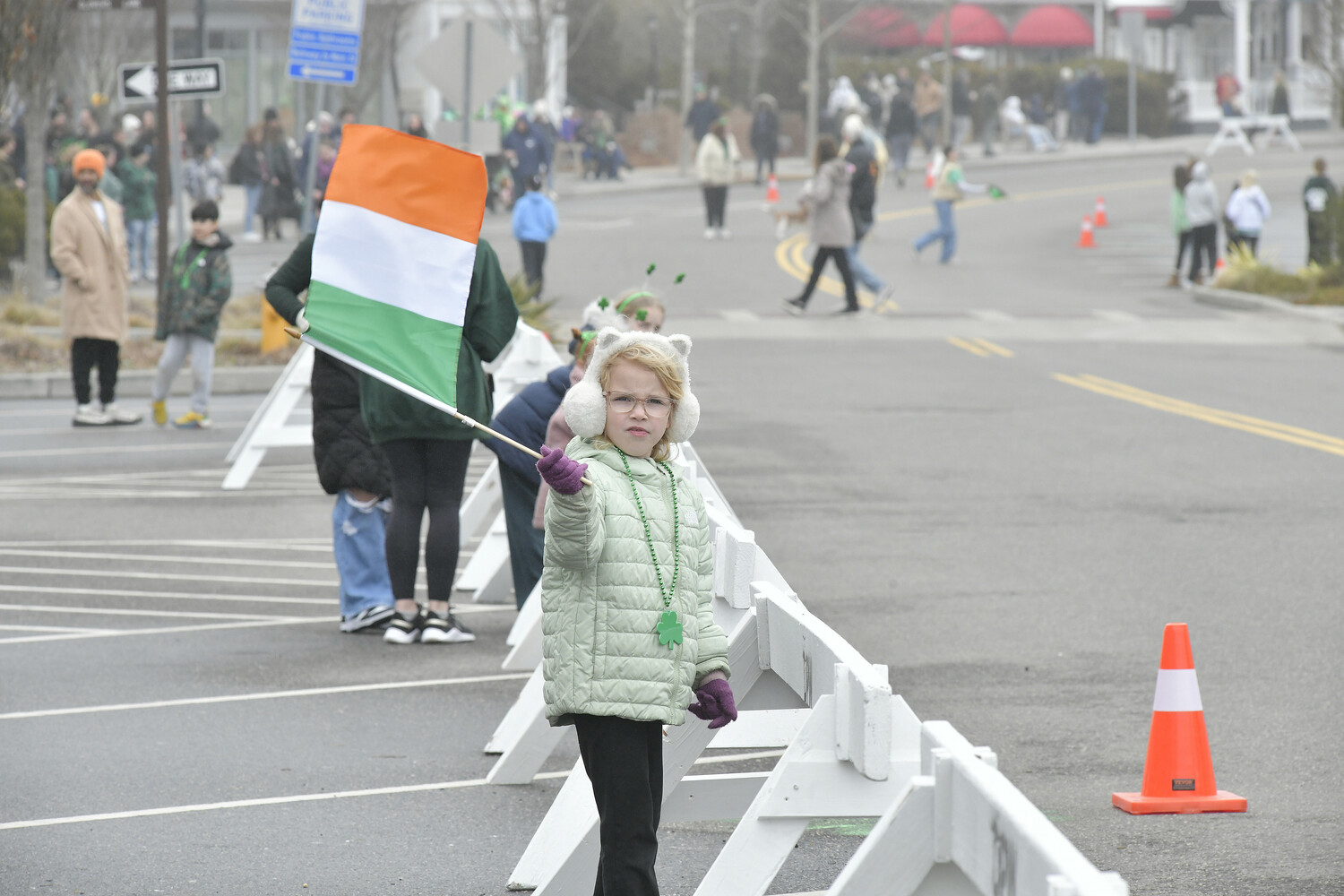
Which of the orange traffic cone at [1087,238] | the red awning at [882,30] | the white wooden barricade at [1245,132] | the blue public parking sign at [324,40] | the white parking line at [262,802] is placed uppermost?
the red awning at [882,30]

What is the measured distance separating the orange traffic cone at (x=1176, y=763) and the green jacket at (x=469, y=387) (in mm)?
3090

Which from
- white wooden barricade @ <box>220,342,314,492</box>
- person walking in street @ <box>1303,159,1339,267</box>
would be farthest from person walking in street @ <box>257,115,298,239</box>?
white wooden barricade @ <box>220,342,314,492</box>

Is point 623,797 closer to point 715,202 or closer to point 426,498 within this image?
point 426,498

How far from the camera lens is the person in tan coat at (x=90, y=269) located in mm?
14844

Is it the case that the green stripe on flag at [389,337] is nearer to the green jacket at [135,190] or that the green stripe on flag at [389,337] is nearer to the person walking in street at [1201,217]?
the green jacket at [135,190]

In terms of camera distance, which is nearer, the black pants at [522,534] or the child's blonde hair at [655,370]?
the child's blonde hair at [655,370]

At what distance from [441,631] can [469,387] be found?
1.15m

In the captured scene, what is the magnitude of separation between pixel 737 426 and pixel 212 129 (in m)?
23.1

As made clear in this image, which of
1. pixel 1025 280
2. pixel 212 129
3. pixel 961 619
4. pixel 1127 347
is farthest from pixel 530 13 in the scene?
pixel 961 619

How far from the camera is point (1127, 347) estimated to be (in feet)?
70.1

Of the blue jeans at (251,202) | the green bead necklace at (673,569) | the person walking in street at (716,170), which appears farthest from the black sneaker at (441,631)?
the blue jeans at (251,202)

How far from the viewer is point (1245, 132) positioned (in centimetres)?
5853

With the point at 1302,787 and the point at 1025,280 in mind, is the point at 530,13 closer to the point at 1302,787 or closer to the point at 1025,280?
the point at 1025,280

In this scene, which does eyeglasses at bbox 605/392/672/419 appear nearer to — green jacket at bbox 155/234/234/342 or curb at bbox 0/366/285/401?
green jacket at bbox 155/234/234/342
